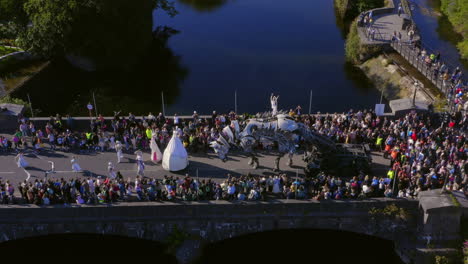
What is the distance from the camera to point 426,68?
5388 cm

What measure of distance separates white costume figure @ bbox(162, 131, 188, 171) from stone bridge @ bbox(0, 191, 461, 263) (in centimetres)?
446

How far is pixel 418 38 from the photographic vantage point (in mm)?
60594

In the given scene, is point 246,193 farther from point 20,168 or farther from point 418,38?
point 418,38

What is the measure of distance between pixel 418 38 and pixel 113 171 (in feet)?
127

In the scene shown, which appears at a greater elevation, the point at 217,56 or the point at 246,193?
the point at 217,56

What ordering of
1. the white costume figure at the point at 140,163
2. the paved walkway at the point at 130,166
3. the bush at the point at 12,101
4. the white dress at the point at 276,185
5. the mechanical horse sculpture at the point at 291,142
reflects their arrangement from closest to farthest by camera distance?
the white dress at the point at 276,185 < the mechanical horse sculpture at the point at 291,142 < the white costume figure at the point at 140,163 < the paved walkway at the point at 130,166 < the bush at the point at 12,101

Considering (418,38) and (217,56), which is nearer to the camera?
(418,38)

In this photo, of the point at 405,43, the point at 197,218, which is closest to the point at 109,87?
the point at 405,43

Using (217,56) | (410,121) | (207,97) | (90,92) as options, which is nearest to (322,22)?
(217,56)

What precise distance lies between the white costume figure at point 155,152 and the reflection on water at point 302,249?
7006mm

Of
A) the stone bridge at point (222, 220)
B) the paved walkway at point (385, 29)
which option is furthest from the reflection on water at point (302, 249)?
the paved walkway at point (385, 29)

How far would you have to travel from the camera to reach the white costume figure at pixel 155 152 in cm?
3731

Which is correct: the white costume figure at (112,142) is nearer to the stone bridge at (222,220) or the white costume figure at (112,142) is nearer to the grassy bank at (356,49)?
the stone bridge at (222,220)

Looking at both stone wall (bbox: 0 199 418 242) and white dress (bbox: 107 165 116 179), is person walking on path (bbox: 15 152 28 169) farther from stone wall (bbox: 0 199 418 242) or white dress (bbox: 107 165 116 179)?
white dress (bbox: 107 165 116 179)
